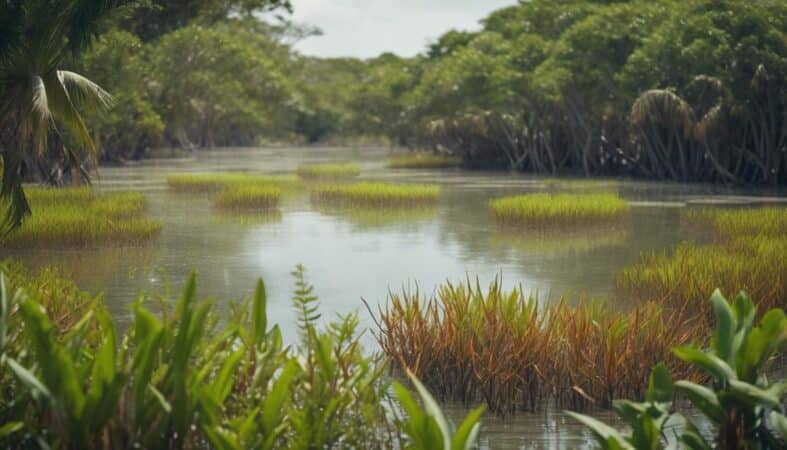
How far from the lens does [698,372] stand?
7602 millimetres

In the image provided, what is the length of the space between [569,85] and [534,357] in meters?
32.9

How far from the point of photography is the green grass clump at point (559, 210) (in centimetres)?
2042

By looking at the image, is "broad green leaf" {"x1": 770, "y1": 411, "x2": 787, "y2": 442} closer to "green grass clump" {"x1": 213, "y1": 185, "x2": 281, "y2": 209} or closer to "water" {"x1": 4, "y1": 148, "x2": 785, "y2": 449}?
"water" {"x1": 4, "y1": 148, "x2": 785, "y2": 449}

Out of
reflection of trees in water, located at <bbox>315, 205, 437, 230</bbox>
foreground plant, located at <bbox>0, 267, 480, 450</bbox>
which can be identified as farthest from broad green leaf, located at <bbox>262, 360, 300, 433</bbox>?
reflection of trees in water, located at <bbox>315, 205, 437, 230</bbox>

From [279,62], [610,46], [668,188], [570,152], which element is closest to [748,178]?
[668,188]

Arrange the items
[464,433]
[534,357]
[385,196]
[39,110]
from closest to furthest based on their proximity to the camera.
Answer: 1. [464,433]
2. [534,357]
3. [39,110]
4. [385,196]

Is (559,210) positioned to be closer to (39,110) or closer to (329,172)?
(39,110)

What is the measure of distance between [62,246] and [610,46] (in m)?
24.6

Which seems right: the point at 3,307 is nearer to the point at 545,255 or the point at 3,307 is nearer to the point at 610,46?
the point at 545,255

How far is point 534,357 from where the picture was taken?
7.38 metres

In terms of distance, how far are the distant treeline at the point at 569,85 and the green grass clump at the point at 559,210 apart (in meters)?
7.77

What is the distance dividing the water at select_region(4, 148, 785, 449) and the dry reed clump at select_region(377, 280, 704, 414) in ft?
0.87

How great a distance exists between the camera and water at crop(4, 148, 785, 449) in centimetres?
1209

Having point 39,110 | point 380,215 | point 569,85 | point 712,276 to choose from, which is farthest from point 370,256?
point 569,85
